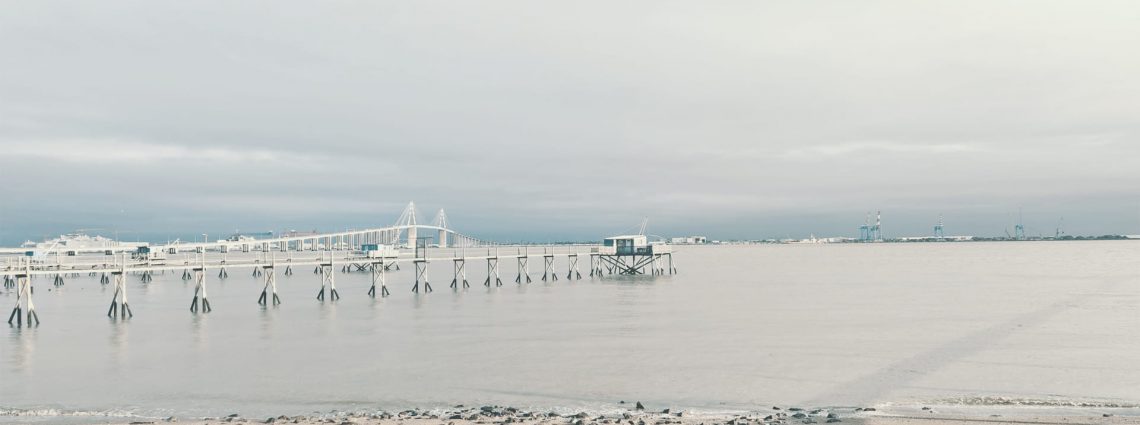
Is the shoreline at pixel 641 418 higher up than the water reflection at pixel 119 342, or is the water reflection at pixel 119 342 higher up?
the water reflection at pixel 119 342

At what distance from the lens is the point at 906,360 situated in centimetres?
2439

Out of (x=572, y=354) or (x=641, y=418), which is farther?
(x=572, y=354)

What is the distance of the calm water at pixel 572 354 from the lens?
19.4m

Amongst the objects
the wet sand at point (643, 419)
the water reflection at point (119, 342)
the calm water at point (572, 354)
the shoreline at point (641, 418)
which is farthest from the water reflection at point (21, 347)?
the wet sand at point (643, 419)

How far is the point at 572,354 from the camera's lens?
26.0 m

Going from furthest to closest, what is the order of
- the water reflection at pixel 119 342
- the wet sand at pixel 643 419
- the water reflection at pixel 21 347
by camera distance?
the water reflection at pixel 119 342 < the water reflection at pixel 21 347 < the wet sand at pixel 643 419

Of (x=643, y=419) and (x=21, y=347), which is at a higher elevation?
(x=21, y=347)

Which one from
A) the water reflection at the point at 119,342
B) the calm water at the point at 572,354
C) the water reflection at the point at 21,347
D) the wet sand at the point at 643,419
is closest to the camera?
the wet sand at the point at 643,419

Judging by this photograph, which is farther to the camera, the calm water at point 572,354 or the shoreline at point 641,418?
the calm water at point 572,354

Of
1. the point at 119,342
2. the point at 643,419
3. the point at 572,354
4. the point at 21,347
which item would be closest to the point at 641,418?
the point at 643,419

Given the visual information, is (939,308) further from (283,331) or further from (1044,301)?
(283,331)

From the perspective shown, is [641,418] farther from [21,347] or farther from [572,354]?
[21,347]

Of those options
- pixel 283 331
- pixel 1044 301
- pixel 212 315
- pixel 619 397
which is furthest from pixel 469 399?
pixel 1044 301

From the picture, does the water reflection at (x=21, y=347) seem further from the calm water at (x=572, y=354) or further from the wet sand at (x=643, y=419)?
the wet sand at (x=643, y=419)
